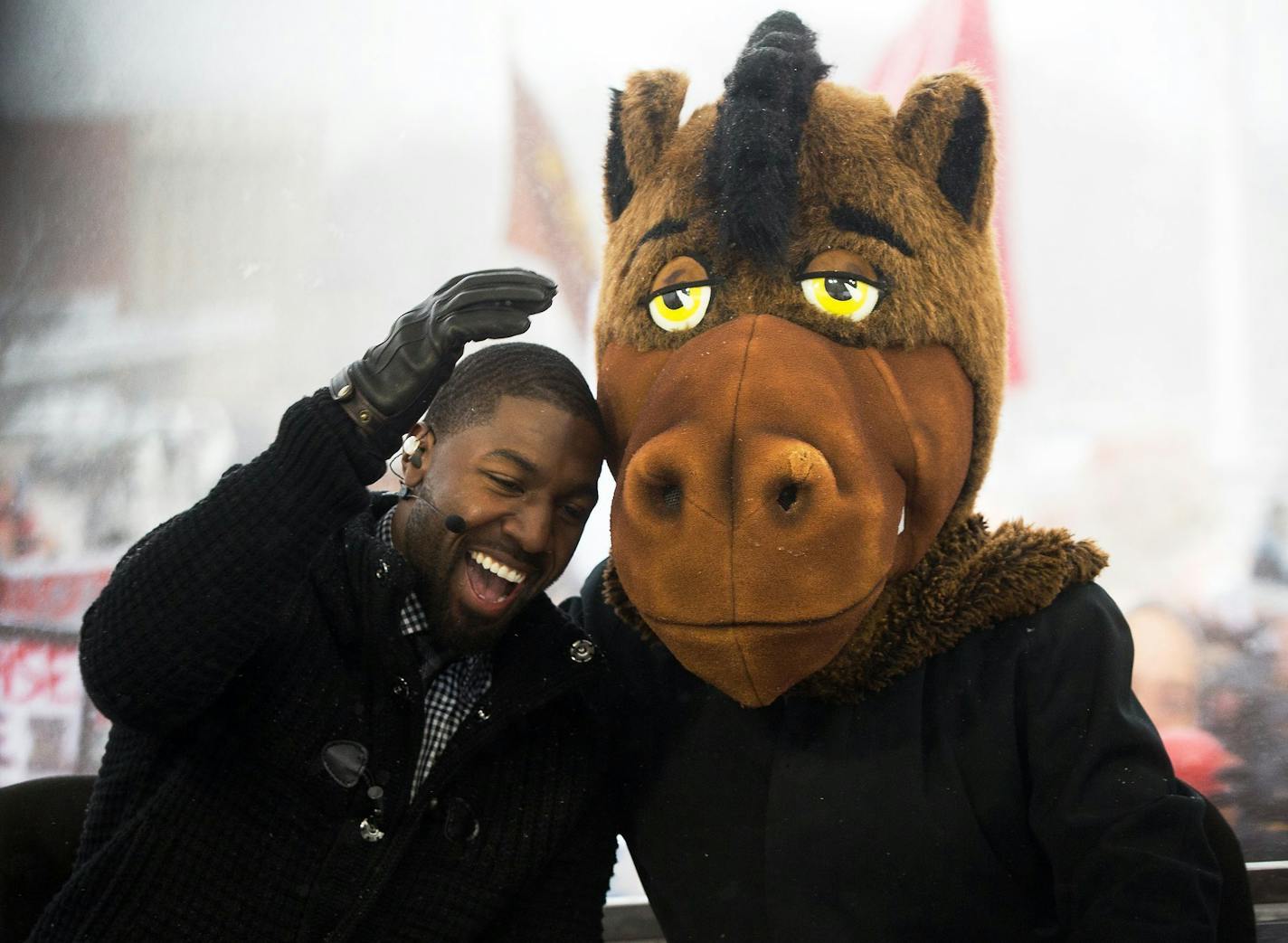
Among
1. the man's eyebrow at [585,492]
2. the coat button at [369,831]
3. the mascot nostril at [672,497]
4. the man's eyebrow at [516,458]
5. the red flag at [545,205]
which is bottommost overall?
the coat button at [369,831]

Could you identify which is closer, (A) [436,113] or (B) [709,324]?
(B) [709,324]

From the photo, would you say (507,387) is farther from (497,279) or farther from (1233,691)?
(1233,691)

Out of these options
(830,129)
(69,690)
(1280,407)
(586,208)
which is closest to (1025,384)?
(1280,407)

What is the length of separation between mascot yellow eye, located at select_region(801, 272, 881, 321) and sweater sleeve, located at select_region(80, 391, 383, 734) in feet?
1.40

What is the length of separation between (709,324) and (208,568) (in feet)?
1.59

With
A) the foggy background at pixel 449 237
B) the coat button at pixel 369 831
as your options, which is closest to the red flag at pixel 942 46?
the foggy background at pixel 449 237

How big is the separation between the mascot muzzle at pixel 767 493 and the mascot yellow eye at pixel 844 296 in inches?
1.2

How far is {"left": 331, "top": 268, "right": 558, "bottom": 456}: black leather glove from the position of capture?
3.22ft

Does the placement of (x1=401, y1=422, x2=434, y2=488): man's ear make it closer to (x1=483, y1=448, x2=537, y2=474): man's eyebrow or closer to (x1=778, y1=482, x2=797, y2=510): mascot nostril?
(x1=483, y1=448, x2=537, y2=474): man's eyebrow

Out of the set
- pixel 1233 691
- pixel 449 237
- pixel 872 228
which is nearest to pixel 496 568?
pixel 872 228

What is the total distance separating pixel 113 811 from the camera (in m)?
1.06

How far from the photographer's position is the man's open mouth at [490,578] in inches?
42.8

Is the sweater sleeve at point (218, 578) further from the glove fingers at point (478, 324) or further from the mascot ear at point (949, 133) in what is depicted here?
the mascot ear at point (949, 133)

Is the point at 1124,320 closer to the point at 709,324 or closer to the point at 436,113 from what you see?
the point at 709,324
